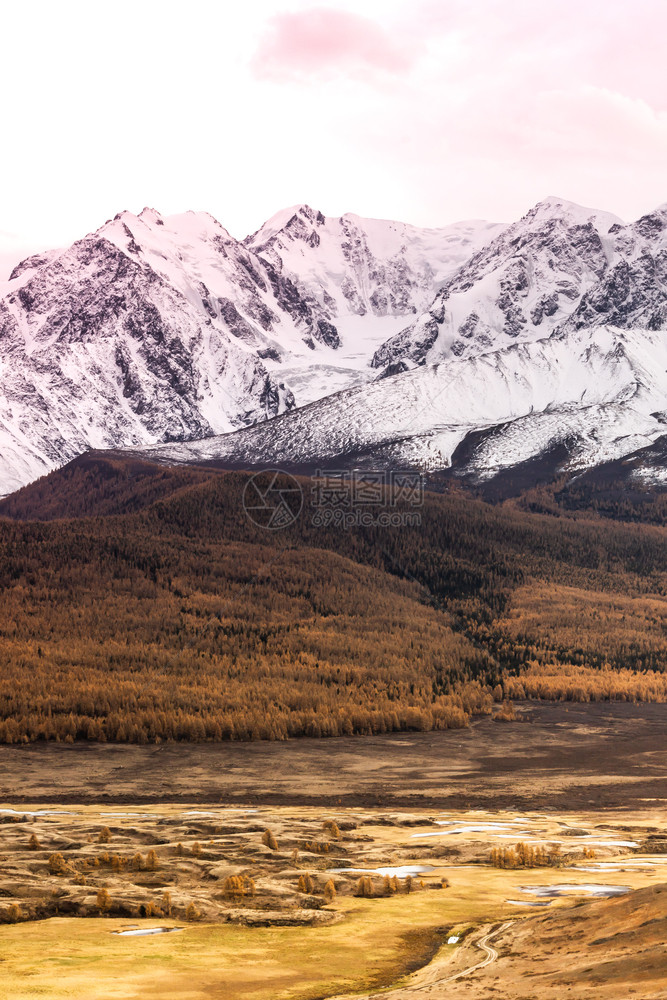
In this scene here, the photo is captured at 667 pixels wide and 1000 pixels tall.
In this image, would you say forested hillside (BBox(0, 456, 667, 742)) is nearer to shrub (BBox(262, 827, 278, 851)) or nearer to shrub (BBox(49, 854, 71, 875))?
shrub (BBox(262, 827, 278, 851))

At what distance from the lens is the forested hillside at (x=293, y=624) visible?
82.1 meters

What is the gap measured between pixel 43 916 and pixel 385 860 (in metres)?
10.6

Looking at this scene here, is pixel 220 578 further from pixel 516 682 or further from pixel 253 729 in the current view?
pixel 253 729

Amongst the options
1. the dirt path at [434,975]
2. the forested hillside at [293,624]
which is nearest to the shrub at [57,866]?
the dirt path at [434,975]

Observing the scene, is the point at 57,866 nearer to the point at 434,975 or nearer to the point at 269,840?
the point at 269,840

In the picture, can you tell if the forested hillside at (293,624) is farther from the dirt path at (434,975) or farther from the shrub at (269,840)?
the dirt path at (434,975)

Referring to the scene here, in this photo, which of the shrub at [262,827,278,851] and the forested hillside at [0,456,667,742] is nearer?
the shrub at [262,827,278,851]

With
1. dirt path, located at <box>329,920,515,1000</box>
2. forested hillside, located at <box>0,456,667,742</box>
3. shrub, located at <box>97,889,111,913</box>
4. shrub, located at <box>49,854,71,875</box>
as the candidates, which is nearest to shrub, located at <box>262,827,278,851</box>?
shrub, located at <box>49,854,71,875</box>

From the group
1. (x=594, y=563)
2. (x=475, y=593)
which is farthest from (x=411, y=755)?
(x=594, y=563)

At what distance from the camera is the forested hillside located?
269 feet

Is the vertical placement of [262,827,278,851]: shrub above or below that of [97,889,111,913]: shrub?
below

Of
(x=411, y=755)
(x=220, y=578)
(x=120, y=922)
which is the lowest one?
(x=411, y=755)

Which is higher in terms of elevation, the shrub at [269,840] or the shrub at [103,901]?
the shrub at [103,901]

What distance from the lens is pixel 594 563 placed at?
6865 inches
